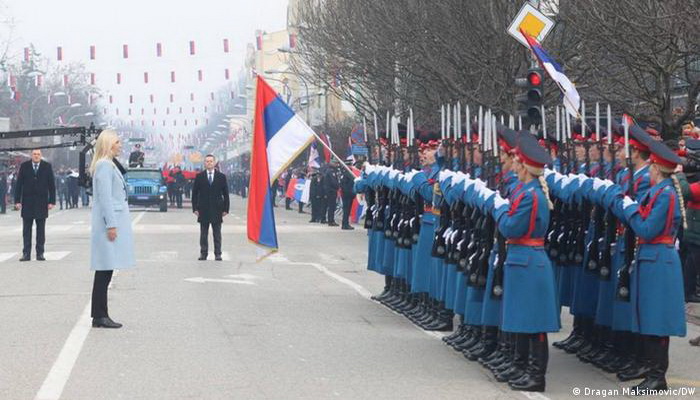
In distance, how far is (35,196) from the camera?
2241 cm

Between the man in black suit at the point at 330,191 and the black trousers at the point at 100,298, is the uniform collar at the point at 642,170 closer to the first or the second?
the black trousers at the point at 100,298

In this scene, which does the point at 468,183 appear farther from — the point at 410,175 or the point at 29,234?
the point at 29,234

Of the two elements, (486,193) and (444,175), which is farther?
(444,175)

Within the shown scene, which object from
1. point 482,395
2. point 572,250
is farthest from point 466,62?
point 482,395

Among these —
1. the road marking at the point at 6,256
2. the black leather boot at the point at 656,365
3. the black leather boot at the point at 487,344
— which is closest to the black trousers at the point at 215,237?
the road marking at the point at 6,256

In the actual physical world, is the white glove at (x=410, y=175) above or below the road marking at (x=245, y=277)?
above

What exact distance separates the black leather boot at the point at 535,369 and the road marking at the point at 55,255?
46.5 ft

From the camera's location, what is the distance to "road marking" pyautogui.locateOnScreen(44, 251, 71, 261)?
22969 millimetres

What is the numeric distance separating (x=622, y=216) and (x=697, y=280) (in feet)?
24.0

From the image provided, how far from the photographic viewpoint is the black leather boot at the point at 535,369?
974 centimetres

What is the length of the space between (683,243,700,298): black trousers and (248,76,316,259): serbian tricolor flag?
168 inches

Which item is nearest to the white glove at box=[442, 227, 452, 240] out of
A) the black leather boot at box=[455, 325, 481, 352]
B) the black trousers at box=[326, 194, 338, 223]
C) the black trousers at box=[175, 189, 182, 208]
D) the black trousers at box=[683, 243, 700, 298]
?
the black leather boot at box=[455, 325, 481, 352]

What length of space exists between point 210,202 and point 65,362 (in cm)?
1258

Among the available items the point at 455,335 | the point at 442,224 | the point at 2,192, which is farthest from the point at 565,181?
the point at 2,192
